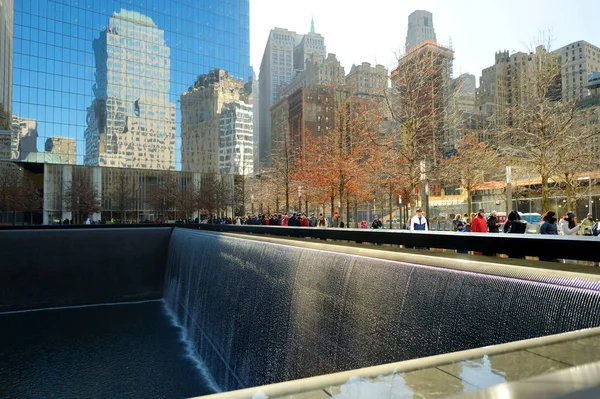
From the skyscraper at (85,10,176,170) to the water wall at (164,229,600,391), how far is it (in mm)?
52179

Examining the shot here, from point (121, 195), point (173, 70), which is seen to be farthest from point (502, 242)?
point (173, 70)

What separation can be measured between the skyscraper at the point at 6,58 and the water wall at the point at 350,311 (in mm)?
52987

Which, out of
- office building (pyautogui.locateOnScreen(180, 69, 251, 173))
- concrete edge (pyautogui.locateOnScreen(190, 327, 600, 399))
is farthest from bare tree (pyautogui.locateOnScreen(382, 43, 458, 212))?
office building (pyautogui.locateOnScreen(180, 69, 251, 173))

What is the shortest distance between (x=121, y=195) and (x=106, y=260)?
41165 millimetres

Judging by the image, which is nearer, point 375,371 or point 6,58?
point 375,371

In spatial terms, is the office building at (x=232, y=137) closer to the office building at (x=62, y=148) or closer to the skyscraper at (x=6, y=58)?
the office building at (x=62, y=148)

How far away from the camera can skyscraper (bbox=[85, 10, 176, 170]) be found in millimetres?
56688

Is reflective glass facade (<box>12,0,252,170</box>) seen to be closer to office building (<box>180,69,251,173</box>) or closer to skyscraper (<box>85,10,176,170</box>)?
skyscraper (<box>85,10,176,170</box>)

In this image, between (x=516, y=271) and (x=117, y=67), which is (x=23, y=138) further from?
(x=516, y=271)

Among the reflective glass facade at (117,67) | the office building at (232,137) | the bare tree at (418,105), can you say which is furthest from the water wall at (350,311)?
the office building at (232,137)

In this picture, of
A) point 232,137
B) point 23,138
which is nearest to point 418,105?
point 232,137

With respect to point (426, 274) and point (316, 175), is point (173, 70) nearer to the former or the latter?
point (316, 175)

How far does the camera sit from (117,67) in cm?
5791

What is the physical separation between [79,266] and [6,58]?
51969 mm
